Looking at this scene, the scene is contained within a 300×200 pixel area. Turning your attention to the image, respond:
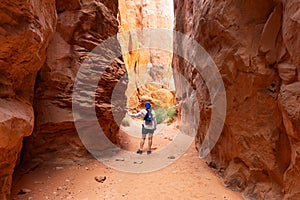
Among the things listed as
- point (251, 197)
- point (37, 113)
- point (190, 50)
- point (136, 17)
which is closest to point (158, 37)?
point (136, 17)

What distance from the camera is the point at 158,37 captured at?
29.5 meters

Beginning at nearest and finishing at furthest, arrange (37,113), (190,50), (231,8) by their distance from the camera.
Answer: (231,8)
(37,113)
(190,50)

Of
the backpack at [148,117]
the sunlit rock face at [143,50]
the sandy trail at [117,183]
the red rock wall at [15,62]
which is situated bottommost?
the sandy trail at [117,183]

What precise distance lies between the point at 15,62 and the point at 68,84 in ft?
8.67

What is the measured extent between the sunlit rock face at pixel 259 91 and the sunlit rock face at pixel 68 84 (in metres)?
3.54

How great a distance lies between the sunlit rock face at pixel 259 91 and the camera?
3195 millimetres

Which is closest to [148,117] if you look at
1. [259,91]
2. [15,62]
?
[259,91]

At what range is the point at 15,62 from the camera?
3543 millimetres

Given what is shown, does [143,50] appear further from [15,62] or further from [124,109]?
[15,62]

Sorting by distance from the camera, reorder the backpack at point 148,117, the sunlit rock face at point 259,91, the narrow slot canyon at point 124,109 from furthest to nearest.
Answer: the backpack at point 148,117 → the narrow slot canyon at point 124,109 → the sunlit rock face at point 259,91

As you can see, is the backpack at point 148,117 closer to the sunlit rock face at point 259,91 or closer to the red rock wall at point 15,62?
the sunlit rock face at point 259,91

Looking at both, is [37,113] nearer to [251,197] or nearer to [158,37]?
[251,197]

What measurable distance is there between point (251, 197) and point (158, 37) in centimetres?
2764

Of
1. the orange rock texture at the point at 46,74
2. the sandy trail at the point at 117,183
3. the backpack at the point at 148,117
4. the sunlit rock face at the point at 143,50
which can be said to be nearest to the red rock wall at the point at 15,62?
the orange rock texture at the point at 46,74
